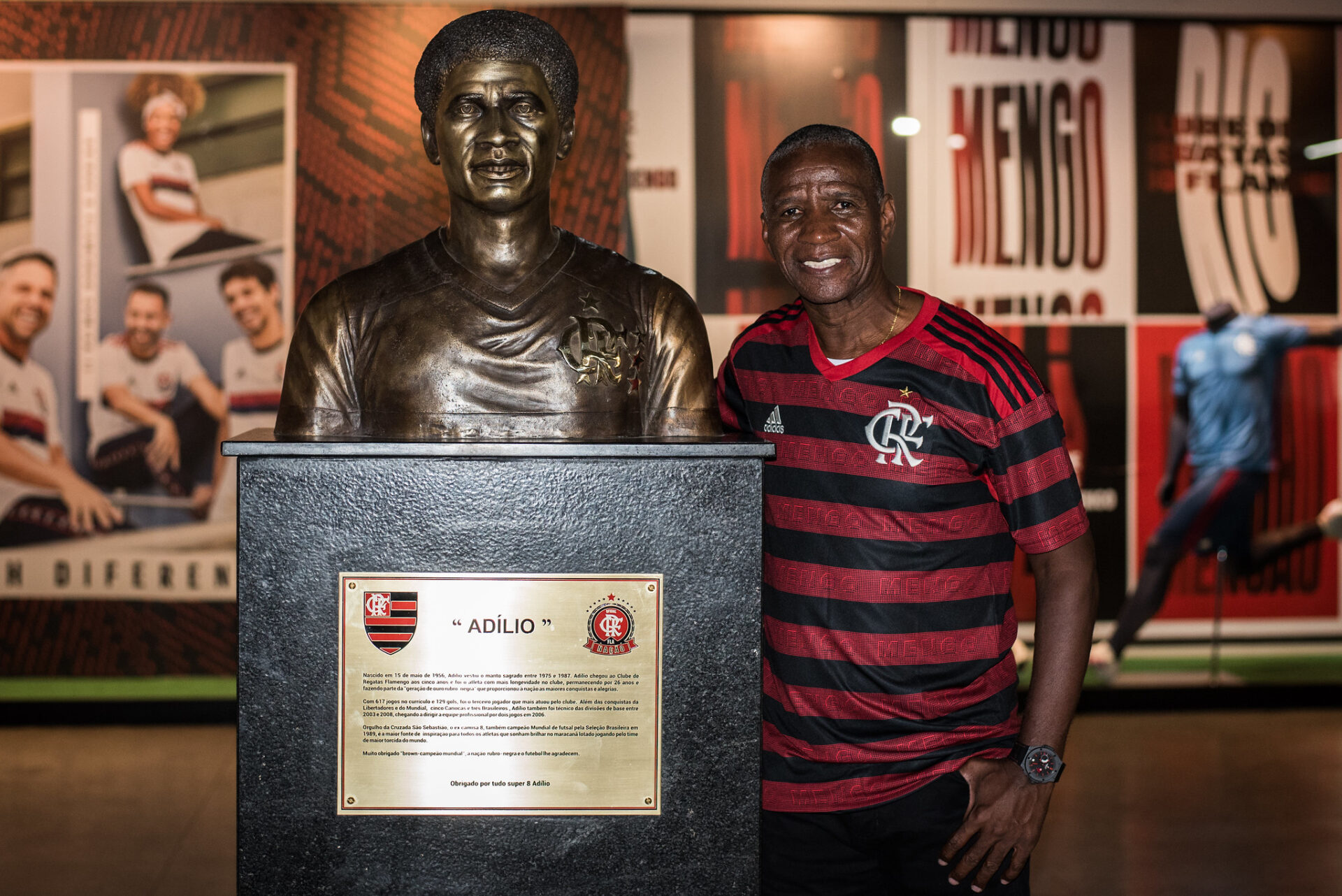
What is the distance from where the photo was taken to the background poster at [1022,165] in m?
4.85

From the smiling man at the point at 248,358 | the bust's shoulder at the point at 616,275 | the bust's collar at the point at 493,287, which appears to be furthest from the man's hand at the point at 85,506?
the bust's shoulder at the point at 616,275

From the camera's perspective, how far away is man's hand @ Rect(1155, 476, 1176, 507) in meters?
4.97

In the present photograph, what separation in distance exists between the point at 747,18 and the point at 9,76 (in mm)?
2817

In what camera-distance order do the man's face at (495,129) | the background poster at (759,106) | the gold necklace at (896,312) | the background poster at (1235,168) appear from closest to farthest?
the man's face at (495,129) → the gold necklace at (896,312) → the background poster at (759,106) → the background poster at (1235,168)

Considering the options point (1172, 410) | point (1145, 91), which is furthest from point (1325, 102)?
point (1172, 410)

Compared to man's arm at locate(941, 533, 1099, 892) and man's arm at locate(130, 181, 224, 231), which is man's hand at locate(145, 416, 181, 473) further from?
man's arm at locate(941, 533, 1099, 892)

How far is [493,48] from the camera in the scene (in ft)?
5.42

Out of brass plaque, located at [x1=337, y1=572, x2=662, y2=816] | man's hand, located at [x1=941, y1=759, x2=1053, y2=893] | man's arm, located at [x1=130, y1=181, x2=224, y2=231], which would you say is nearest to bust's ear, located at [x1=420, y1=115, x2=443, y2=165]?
brass plaque, located at [x1=337, y1=572, x2=662, y2=816]

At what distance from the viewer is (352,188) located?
4559 millimetres

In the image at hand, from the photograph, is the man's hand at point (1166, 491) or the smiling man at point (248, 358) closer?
the smiling man at point (248, 358)

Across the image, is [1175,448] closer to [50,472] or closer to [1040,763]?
[1040,763]

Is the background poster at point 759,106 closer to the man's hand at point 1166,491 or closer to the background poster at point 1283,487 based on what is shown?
the background poster at point 1283,487

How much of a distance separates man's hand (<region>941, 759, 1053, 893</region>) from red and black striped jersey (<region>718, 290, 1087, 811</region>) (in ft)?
0.18

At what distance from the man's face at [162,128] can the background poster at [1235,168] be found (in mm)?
3800
